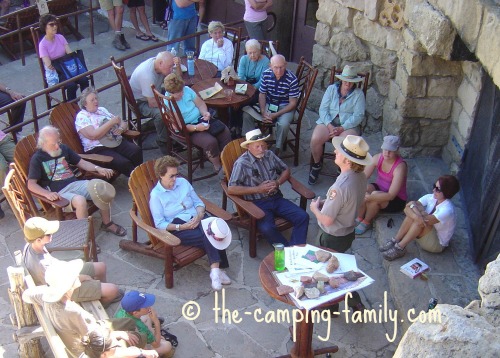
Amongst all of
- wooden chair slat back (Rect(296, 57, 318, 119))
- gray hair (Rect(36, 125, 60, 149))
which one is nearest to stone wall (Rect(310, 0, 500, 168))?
wooden chair slat back (Rect(296, 57, 318, 119))

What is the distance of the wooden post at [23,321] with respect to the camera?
14.3ft

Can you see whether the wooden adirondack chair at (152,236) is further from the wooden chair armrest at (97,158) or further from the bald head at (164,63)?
the bald head at (164,63)

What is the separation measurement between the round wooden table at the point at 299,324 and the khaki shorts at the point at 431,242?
4.26 feet

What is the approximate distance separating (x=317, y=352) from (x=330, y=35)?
4.27 m

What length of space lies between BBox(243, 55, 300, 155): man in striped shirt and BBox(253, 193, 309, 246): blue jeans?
1.41 m

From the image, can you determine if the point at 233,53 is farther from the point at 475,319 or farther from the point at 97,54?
the point at 475,319

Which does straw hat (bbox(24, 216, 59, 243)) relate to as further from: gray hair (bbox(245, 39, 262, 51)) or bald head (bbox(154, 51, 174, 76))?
gray hair (bbox(245, 39, 262, 51))

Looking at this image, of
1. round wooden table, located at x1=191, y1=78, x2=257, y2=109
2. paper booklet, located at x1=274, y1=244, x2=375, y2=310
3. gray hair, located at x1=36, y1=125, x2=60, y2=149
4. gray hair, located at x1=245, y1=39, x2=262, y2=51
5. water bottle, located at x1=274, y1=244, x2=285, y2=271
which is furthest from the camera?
gray hair, located at x1=245, y1=39, x2=262, y2=51

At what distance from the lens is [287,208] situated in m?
5.71

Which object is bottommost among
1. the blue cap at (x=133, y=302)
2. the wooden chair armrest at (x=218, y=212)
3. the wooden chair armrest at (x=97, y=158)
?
the wooden chair armrest at (x=218, y=212)

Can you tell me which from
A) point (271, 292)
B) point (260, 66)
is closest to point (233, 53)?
point (260, 66)

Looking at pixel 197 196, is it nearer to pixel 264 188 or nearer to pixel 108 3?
pixel 264 188

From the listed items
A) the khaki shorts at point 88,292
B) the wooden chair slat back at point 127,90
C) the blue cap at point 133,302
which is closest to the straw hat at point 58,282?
the blue cap at point 133,302

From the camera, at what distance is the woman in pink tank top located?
5734mm
